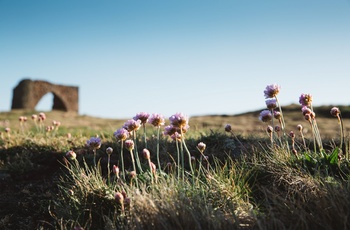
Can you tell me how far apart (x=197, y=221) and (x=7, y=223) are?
2167 mm

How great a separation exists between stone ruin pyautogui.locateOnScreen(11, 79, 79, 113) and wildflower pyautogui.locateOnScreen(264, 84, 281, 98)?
24613 mm

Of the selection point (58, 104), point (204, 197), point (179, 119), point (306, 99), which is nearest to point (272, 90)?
point (306, 99)

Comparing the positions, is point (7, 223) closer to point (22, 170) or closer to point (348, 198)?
point (22, 170)

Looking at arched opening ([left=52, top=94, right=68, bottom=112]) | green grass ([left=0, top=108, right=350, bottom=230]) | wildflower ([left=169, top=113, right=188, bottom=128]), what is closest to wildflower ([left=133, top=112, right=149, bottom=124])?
wildflower ([left=169, top=113, right=188, bottom=128])

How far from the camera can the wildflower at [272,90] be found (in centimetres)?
372

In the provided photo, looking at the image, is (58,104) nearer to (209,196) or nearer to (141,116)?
(141,116)

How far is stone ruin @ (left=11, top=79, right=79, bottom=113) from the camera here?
25703 millimetres

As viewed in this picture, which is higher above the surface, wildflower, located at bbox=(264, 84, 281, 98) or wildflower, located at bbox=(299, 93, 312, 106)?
wildflower, located at bbox=(264, 84, 281, 98)

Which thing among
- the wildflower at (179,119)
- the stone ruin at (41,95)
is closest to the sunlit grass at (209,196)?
the wildflower at (179,119)

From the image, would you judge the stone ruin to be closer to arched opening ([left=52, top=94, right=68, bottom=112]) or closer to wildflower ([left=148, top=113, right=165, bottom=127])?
arched opening ([left=52, top=94, right=68, bottom=112])


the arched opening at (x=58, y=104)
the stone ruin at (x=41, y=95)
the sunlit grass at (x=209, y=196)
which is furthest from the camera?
the arched opening at (x=58, y=104)

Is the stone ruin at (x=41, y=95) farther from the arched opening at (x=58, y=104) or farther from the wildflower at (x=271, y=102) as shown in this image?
the wildflower at (x=271, y=102)

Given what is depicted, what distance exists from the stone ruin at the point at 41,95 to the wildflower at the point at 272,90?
24.6 m

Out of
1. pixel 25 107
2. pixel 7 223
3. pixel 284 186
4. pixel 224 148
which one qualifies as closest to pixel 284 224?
pixel 284 186
